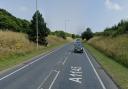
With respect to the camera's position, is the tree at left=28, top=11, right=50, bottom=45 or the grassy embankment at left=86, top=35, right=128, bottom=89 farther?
the tree at left=28, top=11, right=50, bottom=45

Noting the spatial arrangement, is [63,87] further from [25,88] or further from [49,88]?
[25,88]

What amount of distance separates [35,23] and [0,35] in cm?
1868

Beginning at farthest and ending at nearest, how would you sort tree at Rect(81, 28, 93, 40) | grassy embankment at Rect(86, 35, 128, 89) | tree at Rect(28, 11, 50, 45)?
1. tree at Rect(81, 28, 93, 40)
2. tree at Rect(28, 11, 50, 45)
3. grassy embankment at Rect(86, 35, 128, 89)

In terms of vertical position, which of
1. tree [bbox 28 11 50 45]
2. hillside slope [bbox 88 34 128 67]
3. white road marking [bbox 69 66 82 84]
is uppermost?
tree [bbox 28 11 50 45]

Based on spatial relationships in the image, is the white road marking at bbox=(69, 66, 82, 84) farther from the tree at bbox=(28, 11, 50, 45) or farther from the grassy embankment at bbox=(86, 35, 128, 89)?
the tree at bbox=(28, 11, 50, 45)

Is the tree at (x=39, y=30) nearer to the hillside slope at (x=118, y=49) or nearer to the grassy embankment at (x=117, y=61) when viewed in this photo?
the hillside slope at (x=118, y=49)

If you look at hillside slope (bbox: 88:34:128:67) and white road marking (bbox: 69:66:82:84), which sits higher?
hillside slope (bbox: 88:34:128:67)

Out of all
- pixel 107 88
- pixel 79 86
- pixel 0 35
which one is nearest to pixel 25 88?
pixel 79 86

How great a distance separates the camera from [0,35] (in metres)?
49.0

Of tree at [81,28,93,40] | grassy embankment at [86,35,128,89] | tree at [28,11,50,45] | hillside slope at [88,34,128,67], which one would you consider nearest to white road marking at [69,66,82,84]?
grassy embankment at [86,35,128,89]

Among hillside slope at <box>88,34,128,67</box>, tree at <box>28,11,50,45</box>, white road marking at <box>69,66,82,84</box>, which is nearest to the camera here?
white road marking at <box>69,66,82,84</box>

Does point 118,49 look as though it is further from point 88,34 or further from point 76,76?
point 88,34

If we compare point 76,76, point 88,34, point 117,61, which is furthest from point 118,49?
point 88,34

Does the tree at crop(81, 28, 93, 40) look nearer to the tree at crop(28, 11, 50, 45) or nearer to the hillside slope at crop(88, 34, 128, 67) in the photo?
the tree at crop(28, 11, 50, 45)
